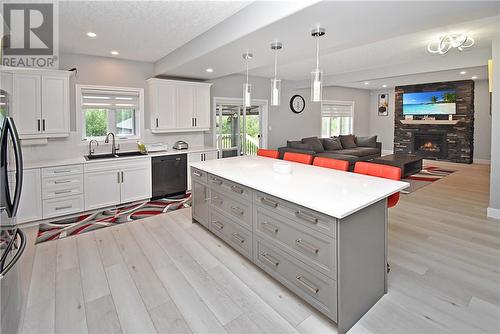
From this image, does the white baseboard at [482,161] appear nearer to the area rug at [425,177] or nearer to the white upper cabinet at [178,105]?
the area rug at [425,177]

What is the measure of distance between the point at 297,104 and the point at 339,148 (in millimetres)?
1901

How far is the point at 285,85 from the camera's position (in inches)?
315

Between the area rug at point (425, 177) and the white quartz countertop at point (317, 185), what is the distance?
11.1 feet

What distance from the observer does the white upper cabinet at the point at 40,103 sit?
384cm

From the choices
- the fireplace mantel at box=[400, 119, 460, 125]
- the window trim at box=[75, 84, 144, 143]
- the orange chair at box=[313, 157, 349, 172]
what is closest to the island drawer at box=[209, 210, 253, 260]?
the orange chair at box=[313, 157, 349, 172]

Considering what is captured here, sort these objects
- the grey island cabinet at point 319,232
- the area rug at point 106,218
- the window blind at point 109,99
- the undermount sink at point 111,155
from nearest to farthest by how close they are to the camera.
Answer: the grey island cabinet at point 319,232, the area rug at point 106,218, the undermount sink at point 111,155, the window blind at point 109,99

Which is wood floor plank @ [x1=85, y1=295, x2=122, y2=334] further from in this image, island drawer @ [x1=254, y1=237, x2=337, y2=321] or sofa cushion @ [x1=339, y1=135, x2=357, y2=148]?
sofa cushion @ [x1=339, y1=135, x2=357, y2=148]

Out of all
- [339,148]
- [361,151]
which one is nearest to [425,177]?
[361,151]

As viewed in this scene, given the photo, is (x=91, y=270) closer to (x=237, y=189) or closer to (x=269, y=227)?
(x=237, y=189)

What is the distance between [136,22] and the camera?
3.19 metres

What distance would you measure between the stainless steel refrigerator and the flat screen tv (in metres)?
10.8

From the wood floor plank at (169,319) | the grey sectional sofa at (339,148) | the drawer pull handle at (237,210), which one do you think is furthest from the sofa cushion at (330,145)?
the wood floor plank at (169,319)

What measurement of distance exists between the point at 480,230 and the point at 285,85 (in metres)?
5.85

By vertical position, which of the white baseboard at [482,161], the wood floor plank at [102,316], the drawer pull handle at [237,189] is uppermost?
the white baseboard at [482,161]
